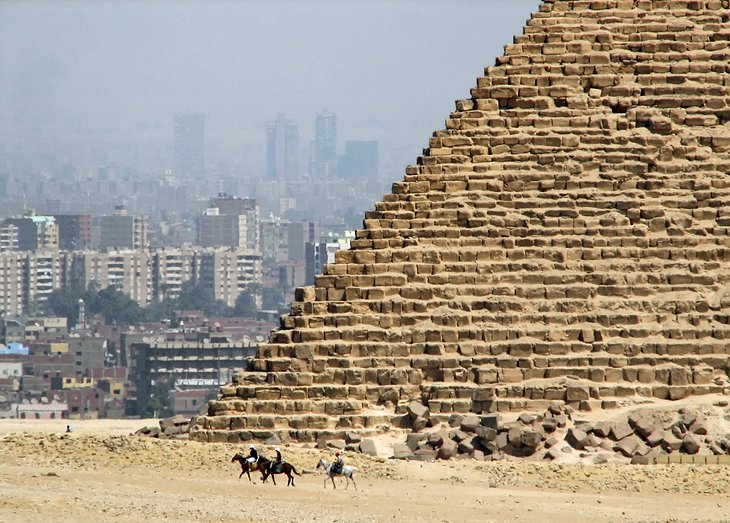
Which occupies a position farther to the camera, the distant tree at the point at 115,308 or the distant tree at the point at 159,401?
the distant tree at the point at 115,308

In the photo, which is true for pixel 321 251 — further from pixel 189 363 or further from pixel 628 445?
pixel 628 445

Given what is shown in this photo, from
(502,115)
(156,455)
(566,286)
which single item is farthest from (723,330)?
(156,455)

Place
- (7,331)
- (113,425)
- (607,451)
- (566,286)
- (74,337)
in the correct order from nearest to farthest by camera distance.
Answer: (607,451) → (566,286) → (113,425) → (74,337) → (7,331)

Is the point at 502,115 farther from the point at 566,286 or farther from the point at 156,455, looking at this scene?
the point at 156,455

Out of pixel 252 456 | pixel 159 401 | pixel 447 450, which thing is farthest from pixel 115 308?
pixel 252 456

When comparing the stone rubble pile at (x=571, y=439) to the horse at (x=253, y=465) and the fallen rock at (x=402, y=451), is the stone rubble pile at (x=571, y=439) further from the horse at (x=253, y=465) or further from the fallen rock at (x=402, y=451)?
the horse at (x=253, y=465)

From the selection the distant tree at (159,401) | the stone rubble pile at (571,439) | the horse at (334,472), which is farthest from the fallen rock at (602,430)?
the distant tree at (159,401)
